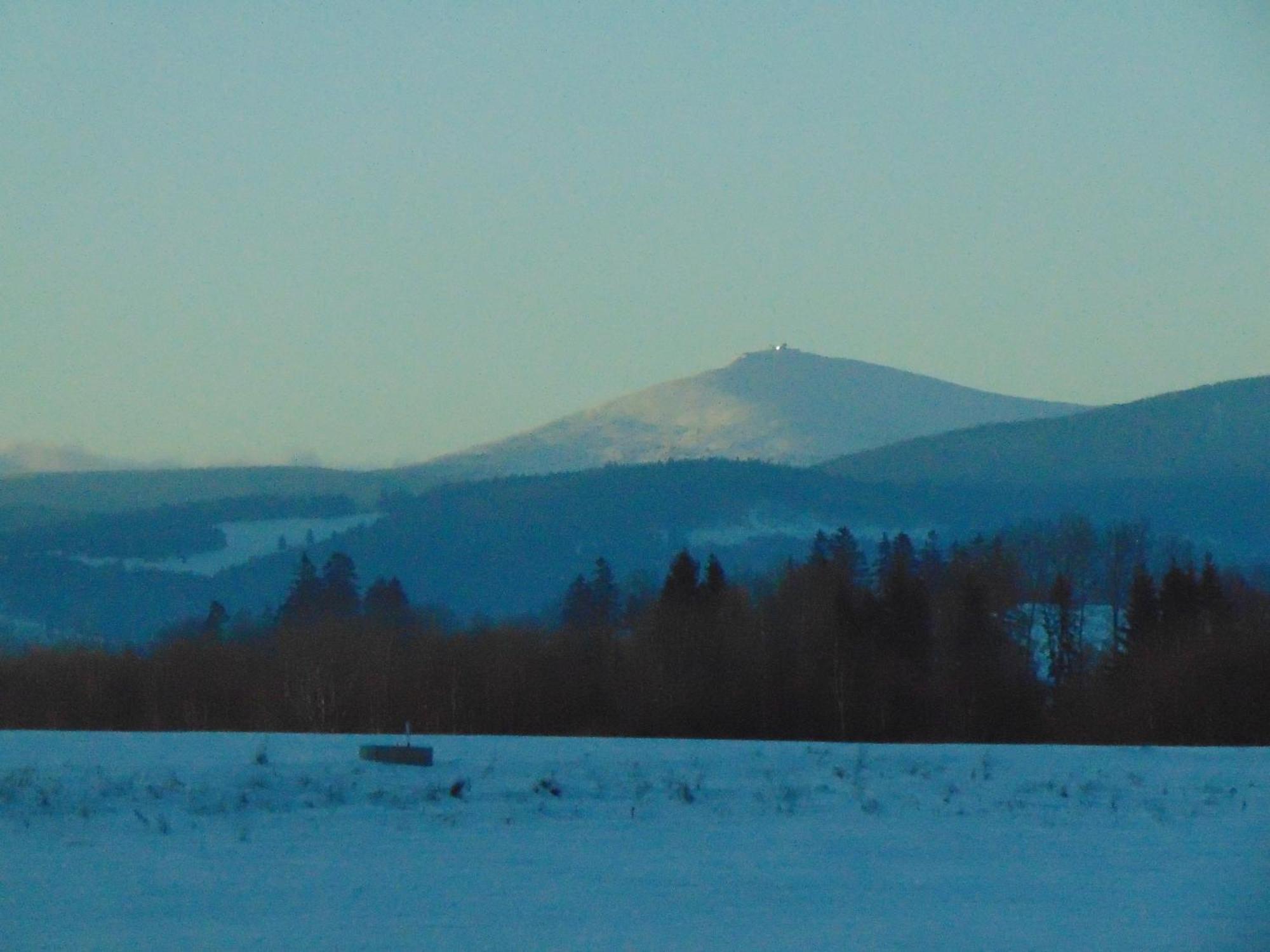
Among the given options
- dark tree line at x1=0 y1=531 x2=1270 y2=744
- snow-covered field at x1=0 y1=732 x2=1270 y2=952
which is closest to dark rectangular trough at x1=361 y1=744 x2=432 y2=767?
snow-covered field at x1=0 y1=732 x2=1270 y2=952

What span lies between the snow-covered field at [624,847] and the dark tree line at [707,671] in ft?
92.9

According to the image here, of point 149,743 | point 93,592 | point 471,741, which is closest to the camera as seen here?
point 149,743

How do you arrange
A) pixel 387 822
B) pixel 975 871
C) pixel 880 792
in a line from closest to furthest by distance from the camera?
pixel 975 871 → pixel 387 822 → pixel 880 792

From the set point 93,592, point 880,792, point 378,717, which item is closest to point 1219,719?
point 378,717

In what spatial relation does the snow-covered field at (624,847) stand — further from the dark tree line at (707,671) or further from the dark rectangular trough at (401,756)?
the dark tree line at (707,671)

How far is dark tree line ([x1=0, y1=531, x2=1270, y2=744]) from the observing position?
5316 centimetres

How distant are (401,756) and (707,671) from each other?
121 ft

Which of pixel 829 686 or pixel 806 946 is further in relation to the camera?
pixel 829 686

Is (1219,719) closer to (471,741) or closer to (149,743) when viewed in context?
(471,741)

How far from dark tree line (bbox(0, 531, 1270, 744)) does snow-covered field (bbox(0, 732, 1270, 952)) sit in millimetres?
28305

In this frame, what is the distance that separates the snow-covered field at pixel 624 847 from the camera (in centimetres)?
1326

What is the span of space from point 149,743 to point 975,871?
10.7 meters

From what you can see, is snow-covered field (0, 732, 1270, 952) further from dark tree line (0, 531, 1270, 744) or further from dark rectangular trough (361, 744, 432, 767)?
dark tree line (0, 531, 1270, 744)

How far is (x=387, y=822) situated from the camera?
17328 mm
